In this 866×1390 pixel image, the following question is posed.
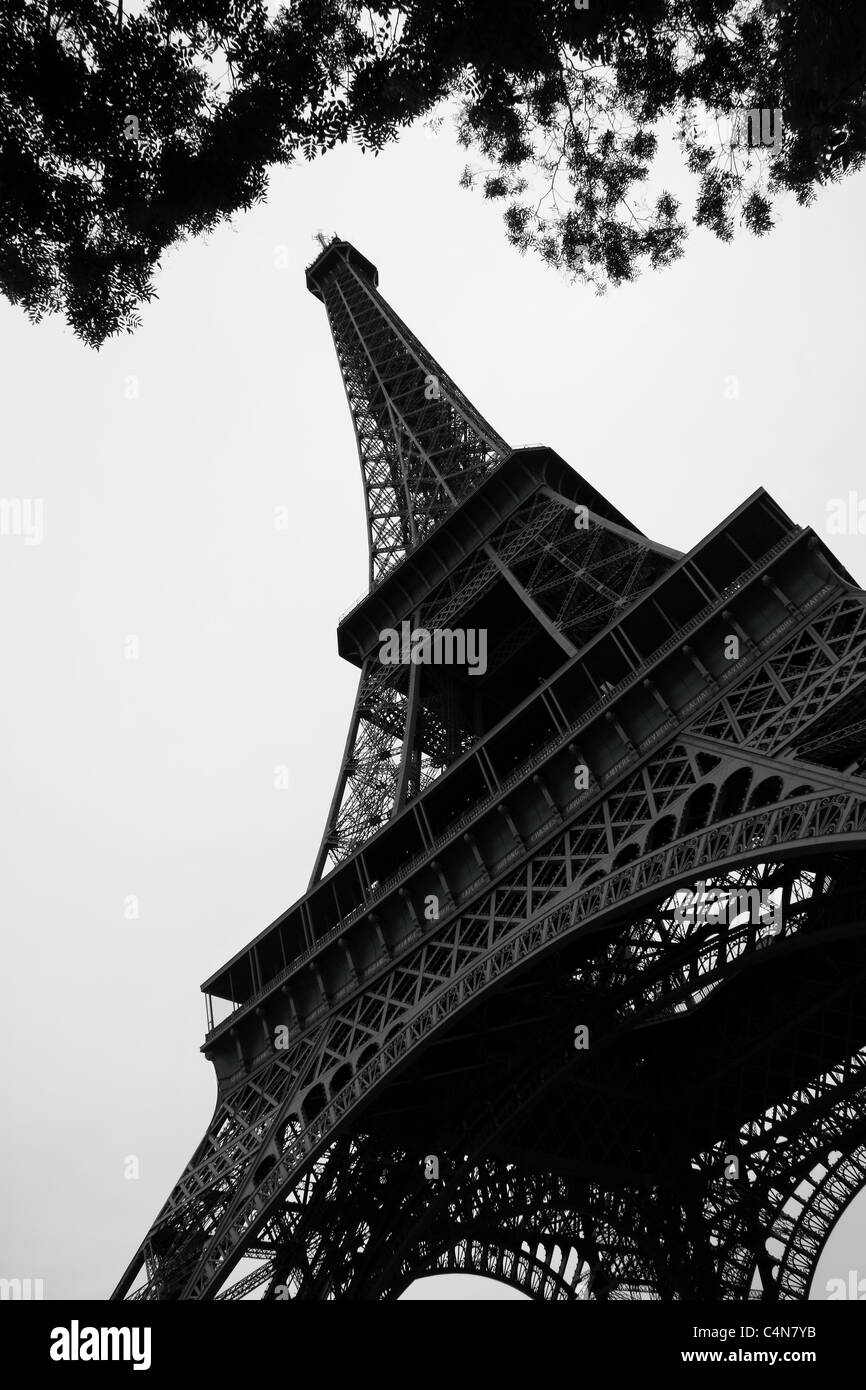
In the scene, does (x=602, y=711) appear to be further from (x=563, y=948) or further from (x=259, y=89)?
(x=259, y=89)

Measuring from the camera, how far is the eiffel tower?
18422 millimetres

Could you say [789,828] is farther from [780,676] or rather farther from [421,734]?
[421,734]

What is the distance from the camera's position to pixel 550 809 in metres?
20.9

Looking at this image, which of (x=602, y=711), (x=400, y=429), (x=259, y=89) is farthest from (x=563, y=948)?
(x=400, y=429)

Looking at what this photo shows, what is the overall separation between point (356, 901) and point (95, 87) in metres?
20.0

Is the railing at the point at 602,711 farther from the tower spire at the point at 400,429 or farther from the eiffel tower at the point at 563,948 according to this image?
the tower spire at the point at 400,429

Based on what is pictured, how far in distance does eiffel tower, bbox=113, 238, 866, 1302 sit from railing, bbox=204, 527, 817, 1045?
0.08m

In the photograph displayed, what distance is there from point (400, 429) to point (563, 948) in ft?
83.4

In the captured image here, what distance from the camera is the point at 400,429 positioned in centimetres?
4000

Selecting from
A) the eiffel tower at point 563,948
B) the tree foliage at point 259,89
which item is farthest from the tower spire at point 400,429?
the tree foliage at point 259,89
